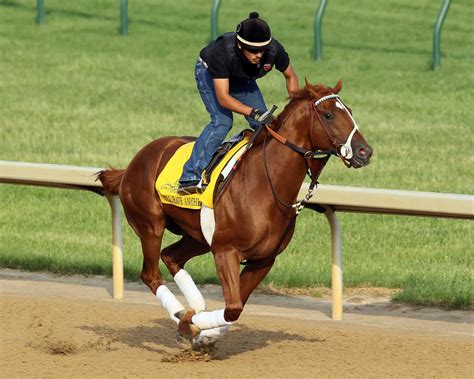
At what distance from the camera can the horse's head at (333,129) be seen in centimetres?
721

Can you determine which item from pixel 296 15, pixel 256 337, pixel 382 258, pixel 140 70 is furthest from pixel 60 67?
pixel 256 337

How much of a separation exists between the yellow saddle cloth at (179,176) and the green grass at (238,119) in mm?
2226

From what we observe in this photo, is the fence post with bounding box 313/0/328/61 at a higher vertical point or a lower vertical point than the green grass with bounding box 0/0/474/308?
higher

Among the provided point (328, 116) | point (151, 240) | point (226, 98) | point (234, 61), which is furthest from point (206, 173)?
point (328, 116)

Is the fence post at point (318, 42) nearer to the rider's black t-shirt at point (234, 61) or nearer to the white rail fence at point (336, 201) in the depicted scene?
the white rail fence at point (336, 201)

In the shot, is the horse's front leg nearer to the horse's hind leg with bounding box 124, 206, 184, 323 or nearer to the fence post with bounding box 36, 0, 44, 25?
the horse's hind leg with bounding box 124, 206, 184, 323

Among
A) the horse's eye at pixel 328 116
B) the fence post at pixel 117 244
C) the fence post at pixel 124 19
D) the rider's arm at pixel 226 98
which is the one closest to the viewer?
the horse's eye at pixel 328 116

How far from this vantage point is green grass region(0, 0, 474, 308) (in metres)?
11.0

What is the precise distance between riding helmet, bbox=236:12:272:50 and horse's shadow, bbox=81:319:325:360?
1.85 meters

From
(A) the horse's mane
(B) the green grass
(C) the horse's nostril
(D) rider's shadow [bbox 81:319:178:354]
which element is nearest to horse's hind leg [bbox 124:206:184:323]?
(D) rider's shadow [bbox 81:319:178:354]

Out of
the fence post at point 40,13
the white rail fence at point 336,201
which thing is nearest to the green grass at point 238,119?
the fence post at point 40,13

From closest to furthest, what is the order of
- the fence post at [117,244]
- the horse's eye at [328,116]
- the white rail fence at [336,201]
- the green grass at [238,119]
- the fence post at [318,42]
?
the horse's eye at [328,116] < the white rail fence at [336,201] < the fence post at [117,244] < the green grass at [238,119] < the fence post at [318,42]

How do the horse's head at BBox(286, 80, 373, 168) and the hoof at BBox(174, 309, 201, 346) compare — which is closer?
the horse's head at BBox(286, 80, 373, 168)

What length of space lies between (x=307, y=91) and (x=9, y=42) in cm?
1389
